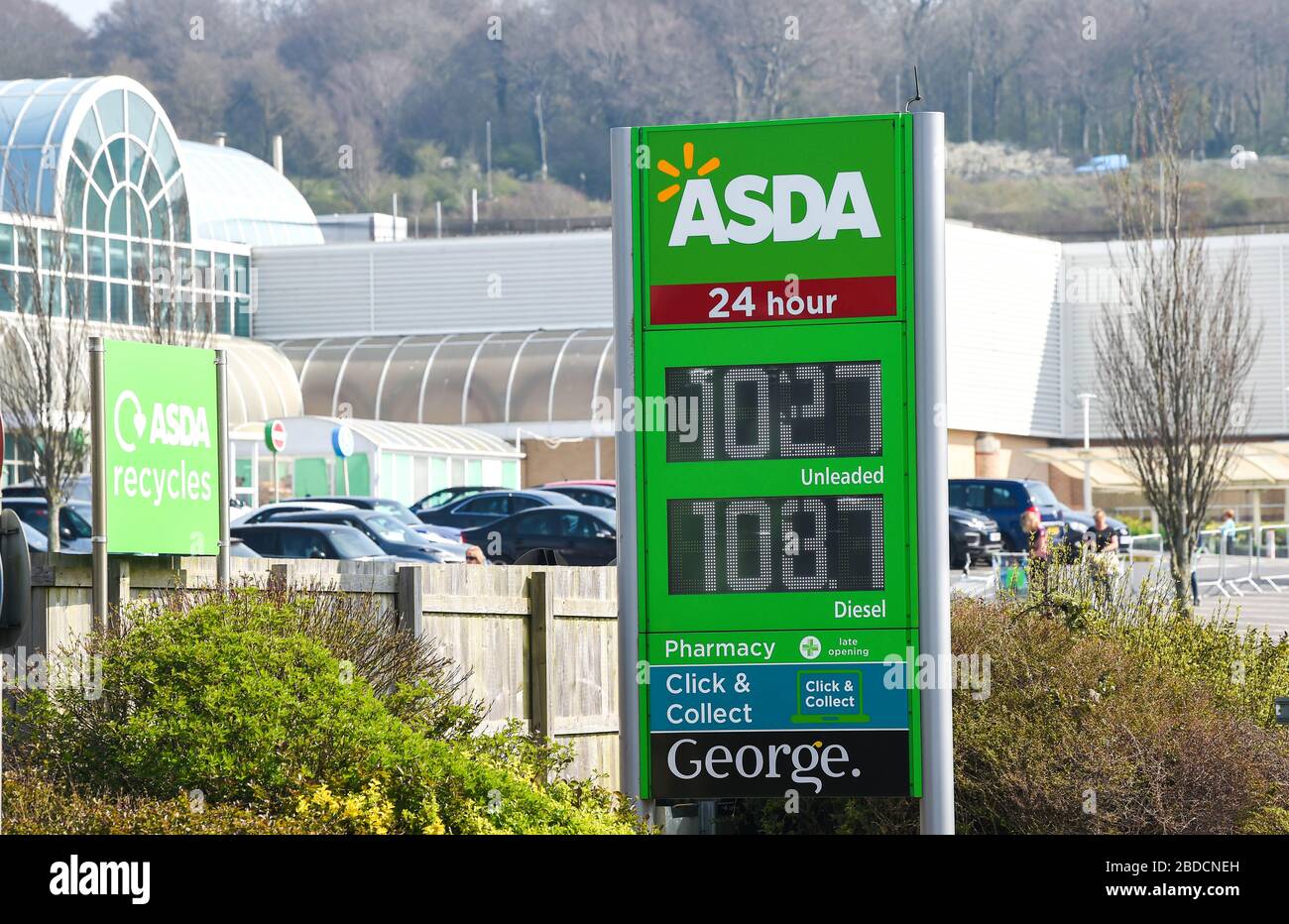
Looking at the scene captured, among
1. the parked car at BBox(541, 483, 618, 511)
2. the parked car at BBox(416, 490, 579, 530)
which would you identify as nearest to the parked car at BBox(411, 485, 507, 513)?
the parked car at BBox(541, 483, 618, 511)

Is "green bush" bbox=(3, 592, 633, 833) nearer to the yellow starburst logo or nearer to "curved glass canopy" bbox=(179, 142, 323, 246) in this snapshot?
the yellow starburst logo

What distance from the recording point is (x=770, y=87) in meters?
172

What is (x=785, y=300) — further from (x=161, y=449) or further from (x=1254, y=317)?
(x=1254, y=317)

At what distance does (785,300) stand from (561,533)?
2373cm

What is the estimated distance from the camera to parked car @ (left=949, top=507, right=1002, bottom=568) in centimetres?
3406

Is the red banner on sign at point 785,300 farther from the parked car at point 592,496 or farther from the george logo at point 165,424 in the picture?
the parked car at point 592,496

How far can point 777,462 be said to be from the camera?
9.28 metres

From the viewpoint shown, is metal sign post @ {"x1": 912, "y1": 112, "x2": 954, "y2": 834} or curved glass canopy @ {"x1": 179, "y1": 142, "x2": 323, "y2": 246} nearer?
metal sign post @ {"x1": 912, "y1": 112, "x2": 954, "y2": 834}

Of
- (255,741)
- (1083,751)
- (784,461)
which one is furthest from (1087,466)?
(255,741)

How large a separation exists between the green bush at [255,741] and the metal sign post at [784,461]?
3.37 ft

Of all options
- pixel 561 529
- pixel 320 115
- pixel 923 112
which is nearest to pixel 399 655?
pixel 923 112

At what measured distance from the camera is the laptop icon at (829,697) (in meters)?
9.52

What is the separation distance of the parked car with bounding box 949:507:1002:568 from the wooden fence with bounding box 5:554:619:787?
21565 mm

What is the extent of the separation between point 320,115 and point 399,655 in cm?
16232
